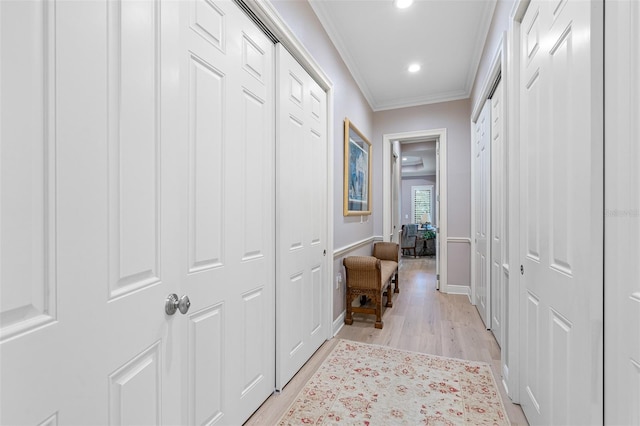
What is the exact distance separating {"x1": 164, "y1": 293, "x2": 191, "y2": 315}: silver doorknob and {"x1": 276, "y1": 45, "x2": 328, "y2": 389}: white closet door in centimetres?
94

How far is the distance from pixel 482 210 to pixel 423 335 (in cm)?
144

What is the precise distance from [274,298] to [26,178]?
149cm

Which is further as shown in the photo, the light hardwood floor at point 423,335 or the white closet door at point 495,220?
the white closet door at point 495,220

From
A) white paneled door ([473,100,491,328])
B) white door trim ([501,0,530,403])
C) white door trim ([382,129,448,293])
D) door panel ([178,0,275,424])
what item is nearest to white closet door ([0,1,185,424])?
door panel ([178,0,275,424])

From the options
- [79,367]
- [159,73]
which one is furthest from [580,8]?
[79,367]

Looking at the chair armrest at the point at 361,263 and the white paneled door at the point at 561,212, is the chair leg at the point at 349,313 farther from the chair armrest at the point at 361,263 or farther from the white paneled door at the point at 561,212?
the white paneled door at the point at 561,212

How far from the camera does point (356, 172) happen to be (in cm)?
347

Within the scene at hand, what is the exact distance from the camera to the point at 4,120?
1.61 feet

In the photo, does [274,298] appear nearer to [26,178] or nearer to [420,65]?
[26,178]

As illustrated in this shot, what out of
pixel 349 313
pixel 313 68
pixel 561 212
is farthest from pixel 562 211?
pixel 349 313

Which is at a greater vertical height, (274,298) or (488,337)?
(274,298)

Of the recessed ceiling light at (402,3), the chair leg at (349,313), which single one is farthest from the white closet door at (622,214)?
the chair leg at (349,313)

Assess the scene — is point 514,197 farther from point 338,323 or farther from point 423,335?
point 338,323

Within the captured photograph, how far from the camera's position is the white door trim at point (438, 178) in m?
4.22
